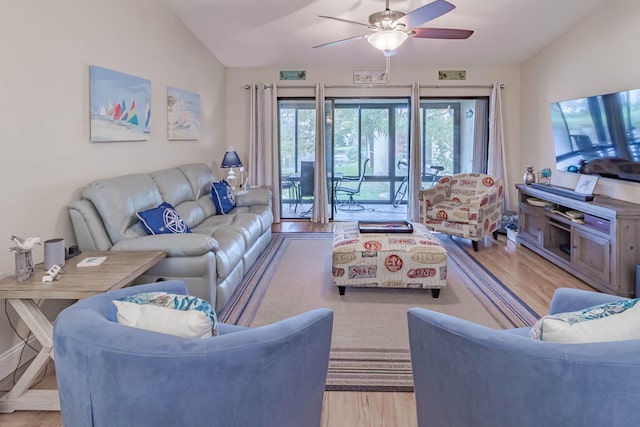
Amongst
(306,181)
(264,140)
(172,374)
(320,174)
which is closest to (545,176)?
(320,174)

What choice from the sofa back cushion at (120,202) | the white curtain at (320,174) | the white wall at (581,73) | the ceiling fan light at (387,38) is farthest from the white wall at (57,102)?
the white wall at (581,73)

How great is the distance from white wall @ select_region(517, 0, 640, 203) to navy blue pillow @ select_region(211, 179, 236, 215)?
3.99 m

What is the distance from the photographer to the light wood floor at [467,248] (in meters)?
1.83

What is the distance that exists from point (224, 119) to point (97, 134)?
11.4 feet

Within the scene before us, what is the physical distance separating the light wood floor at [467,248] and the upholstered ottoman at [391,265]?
786mm

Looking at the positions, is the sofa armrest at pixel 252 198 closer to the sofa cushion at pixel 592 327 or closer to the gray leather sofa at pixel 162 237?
the gray leather sofa at pixel 162 237

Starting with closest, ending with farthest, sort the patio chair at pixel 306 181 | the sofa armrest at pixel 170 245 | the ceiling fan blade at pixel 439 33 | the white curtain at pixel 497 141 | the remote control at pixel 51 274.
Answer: the remote control at pixel 51 274 → the sofa armrest at pixel 170 245 → the ceiling fan blade at pixel 439 33 → the white curtain at pixel 497 141 → the patio chair at pixel 306 181

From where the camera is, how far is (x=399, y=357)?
2.37 m

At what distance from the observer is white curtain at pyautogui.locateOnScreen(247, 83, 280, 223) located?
6320mm

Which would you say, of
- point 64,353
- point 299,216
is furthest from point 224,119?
point 64,353

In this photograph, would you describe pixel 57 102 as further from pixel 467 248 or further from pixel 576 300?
pixel 467 248

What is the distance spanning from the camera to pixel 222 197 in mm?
4707

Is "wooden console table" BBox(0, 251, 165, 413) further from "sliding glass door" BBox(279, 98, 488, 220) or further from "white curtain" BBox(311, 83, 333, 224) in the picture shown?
"sliding glass door" BBox(279, 98, 488, 220)

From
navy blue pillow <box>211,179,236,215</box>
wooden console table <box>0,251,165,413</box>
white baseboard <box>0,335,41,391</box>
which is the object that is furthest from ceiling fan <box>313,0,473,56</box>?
white baseboard <box>0,335,41,391</box>
